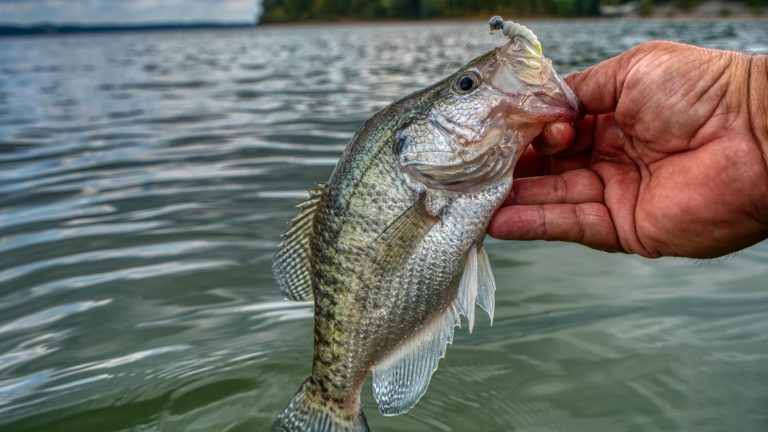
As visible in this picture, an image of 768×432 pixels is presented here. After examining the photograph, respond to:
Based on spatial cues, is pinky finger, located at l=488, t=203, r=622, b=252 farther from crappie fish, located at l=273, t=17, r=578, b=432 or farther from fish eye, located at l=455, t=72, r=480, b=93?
fish eye, located at l=455, t=72, r=480, b=93

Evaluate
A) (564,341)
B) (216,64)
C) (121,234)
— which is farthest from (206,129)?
(216,64)

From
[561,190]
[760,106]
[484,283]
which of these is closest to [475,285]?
[484,283]

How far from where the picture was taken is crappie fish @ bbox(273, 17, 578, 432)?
286 cm

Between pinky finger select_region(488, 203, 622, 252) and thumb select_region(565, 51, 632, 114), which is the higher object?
thumb select_region(565, 51, 632, 114)

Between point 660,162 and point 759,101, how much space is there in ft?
1.59

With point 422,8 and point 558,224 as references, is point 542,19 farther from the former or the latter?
point 558,224

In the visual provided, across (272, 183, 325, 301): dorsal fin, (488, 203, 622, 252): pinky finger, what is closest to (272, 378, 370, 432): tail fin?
(272, 183, 325, 301): dorsal fin

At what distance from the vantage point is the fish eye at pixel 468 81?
2.90 meters

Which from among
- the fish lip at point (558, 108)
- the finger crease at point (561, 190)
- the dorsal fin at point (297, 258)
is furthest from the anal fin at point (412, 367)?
the fish lip at point (558, 108)

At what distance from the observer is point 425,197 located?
9.45 ft

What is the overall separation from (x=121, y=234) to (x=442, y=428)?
404cm

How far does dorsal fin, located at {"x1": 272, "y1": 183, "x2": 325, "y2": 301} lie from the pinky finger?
2.69 ft

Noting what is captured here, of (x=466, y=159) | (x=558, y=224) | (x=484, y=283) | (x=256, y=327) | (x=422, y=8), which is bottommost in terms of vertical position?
(x=256, y=327)

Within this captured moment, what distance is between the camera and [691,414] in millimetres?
3646
